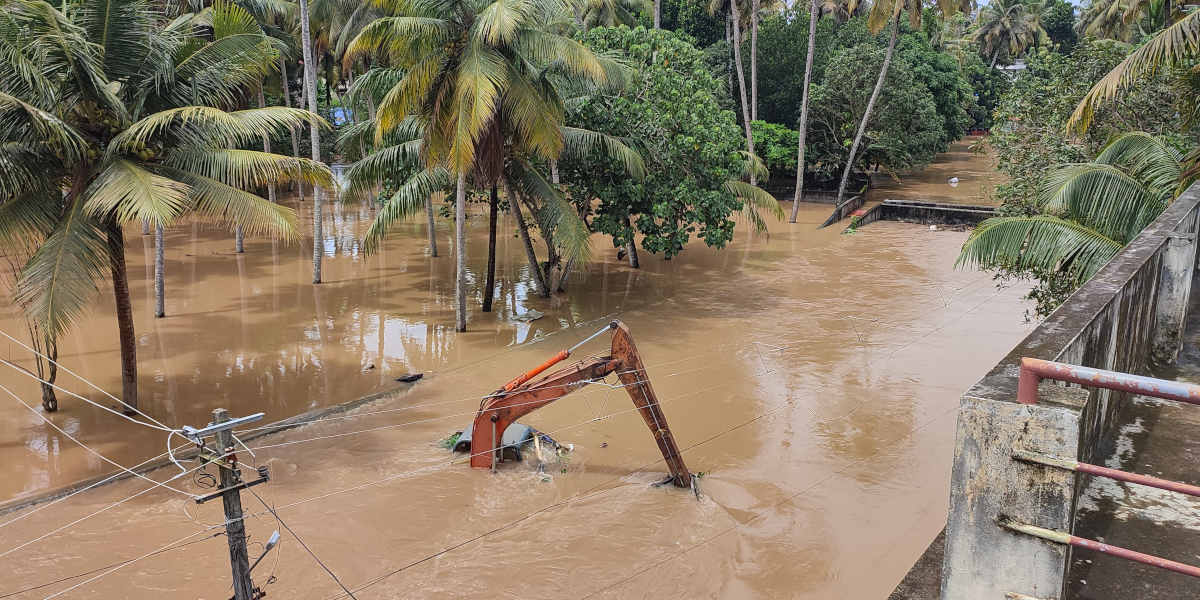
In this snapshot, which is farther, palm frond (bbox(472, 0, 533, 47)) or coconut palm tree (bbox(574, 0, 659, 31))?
coconut palm tree (bbox(574, 0, 659, 31))

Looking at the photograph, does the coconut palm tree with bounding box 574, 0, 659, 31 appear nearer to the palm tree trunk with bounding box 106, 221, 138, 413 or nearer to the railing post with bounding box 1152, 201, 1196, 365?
the palm tree trunk with bounding box 106, 221, 138, 413

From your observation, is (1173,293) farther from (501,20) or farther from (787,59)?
(787,59)

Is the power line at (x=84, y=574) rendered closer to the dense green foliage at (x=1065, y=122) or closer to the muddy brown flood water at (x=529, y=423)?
the muddy brown flood water at (x=529, y=423)

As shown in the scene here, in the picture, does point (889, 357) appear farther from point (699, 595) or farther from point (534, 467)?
point (699, 595)

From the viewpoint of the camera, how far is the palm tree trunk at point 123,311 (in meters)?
12.2

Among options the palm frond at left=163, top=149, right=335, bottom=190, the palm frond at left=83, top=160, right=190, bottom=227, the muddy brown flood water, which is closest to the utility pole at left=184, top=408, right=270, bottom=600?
the muddy brown flood water

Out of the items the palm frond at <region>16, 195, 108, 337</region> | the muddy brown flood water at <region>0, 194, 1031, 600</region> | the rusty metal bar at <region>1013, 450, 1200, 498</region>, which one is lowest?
the muddy brown flood water at <region>0, 194, 1031, 600</region>

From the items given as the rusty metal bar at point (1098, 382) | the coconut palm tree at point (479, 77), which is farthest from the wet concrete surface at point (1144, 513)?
the coconut palm tree at point (479, 77)

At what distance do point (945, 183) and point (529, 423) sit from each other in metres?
35.7

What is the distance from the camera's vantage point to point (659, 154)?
66.0 ft

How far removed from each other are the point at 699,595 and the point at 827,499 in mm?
2864

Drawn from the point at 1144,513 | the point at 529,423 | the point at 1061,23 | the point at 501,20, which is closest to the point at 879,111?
A: the point at 501,20

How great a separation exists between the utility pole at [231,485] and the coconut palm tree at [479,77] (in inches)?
390

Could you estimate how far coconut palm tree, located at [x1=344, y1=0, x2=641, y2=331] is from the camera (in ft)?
49.5
